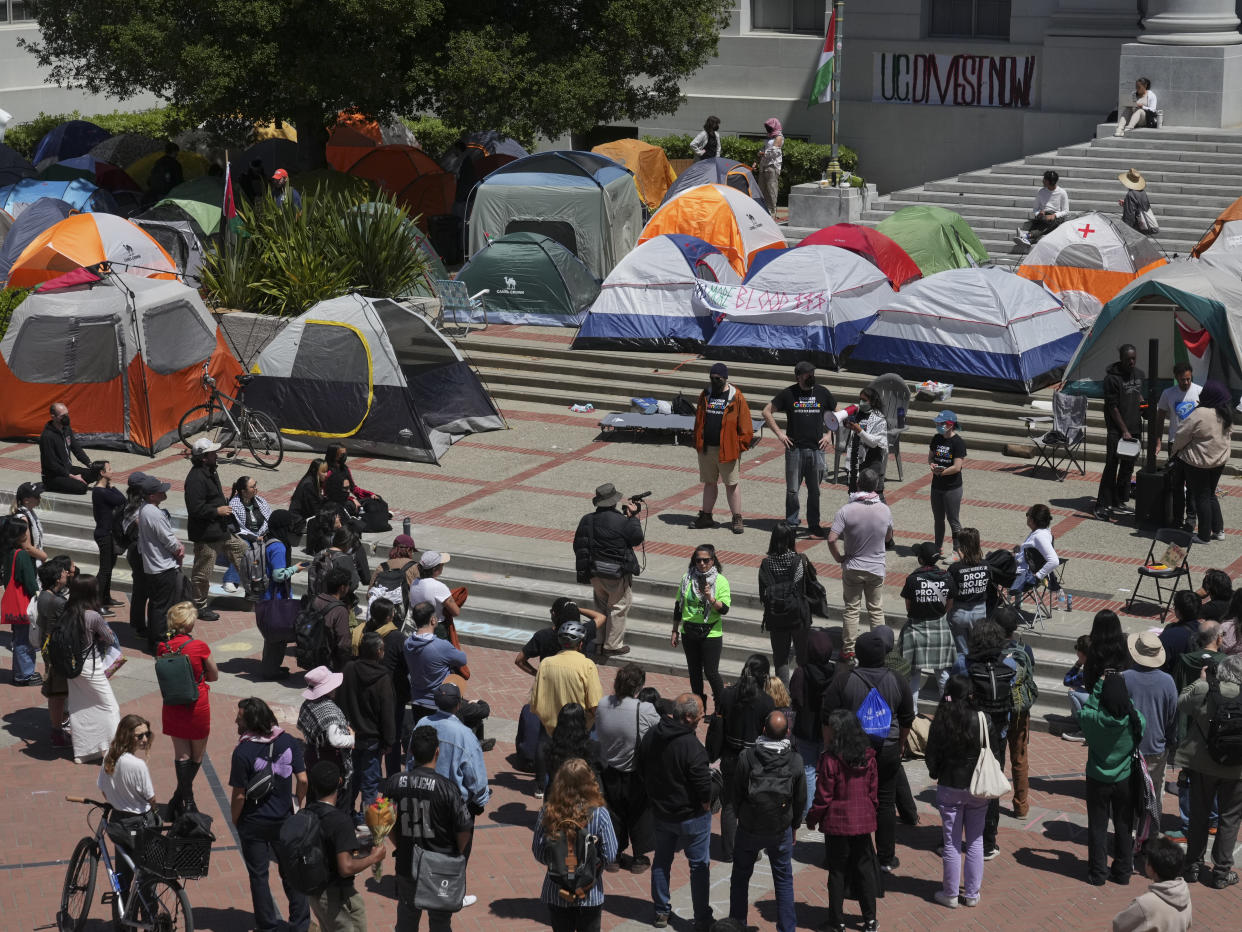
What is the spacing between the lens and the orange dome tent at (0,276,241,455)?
853 inches

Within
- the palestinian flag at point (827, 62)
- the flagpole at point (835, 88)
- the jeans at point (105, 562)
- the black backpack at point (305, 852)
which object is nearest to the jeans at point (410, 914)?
the black backpack at point (305, 852)

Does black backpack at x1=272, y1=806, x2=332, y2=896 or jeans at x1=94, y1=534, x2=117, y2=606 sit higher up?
black backpack at x1=272, y1=806, x2=332, y2=896

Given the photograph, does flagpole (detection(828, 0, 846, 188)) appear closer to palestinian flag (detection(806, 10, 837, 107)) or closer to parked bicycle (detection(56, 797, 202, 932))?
palestinian flag (detection(806, 10, 837, 107))

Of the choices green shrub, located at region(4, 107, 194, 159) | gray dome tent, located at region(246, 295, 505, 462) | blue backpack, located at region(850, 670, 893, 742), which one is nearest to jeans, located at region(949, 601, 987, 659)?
blue backpack, located at region(850, 670, 893, 742)

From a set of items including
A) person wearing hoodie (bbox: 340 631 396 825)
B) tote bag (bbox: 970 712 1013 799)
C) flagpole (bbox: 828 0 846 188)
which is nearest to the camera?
tote bag (bbox: 970 712 1013 799)

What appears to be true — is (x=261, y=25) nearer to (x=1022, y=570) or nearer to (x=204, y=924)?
(x=1022, y=570)

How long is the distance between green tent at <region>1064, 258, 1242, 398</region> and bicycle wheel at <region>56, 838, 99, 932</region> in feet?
42.5

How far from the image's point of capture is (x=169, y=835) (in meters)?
10.2

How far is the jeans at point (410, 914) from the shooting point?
993 cm

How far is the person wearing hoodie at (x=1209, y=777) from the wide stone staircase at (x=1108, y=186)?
17.4 m

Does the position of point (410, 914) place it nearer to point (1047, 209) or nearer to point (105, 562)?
point (105, 562)

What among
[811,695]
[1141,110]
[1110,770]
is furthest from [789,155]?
[1110,770]

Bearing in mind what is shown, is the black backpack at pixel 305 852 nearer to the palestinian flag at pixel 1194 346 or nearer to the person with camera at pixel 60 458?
the person with camera at pixel 60 458

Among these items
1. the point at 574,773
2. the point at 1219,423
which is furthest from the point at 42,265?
the point at 574,773
